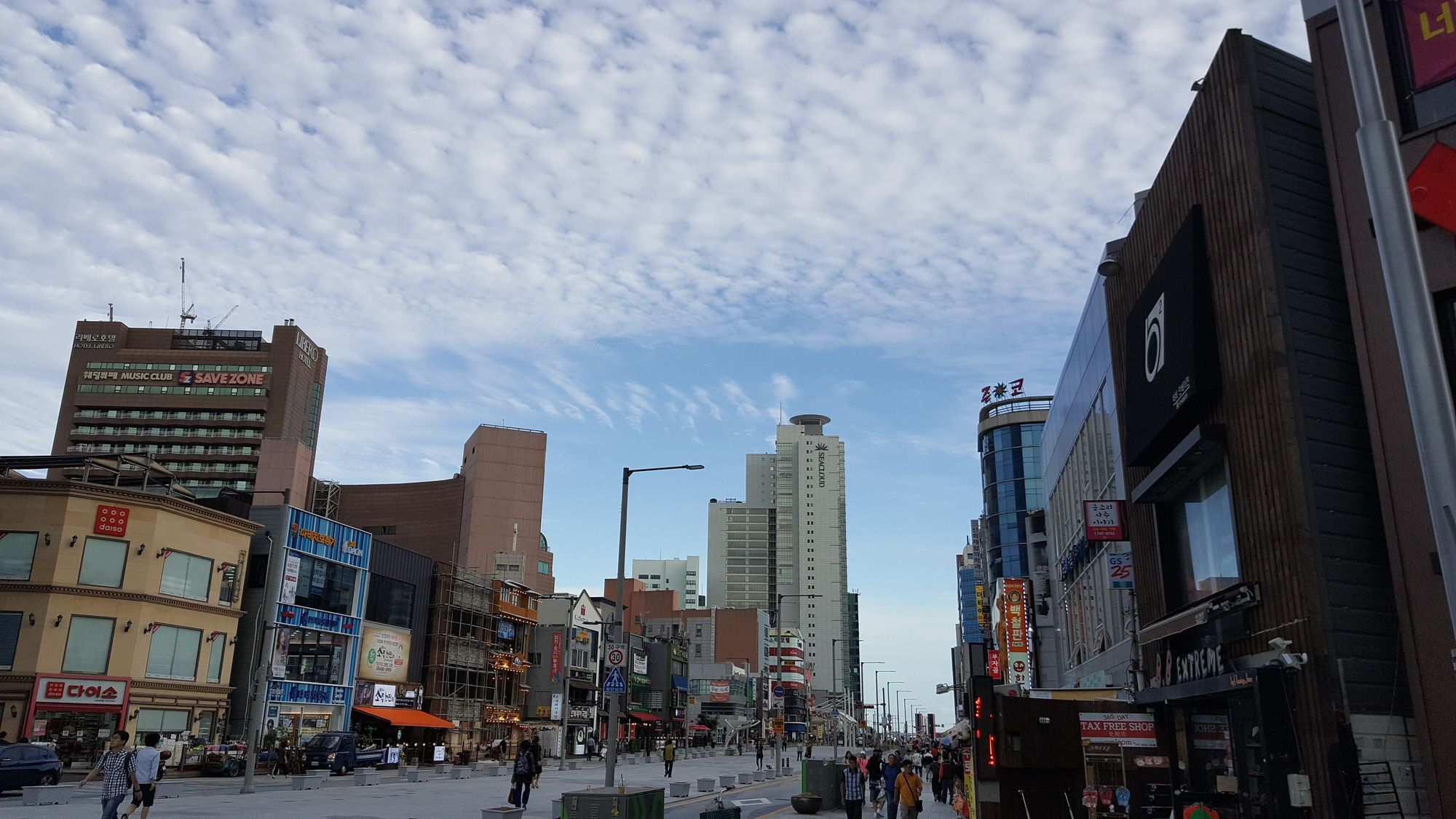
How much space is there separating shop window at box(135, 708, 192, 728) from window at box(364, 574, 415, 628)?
599 inches

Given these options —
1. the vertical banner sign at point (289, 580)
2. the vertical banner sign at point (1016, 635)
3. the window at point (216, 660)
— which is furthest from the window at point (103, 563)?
the vertical banner sign at point (1016, 635)

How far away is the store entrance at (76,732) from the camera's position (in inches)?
1521

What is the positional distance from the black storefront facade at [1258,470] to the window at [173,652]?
40.5 m

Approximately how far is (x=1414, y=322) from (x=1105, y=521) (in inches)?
854

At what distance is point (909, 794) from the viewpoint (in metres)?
22.2

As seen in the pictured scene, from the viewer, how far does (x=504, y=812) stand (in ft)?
68.4

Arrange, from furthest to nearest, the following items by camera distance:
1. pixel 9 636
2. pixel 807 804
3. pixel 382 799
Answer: pixel 9 636 → pixel 382 799 → pixel 807 804

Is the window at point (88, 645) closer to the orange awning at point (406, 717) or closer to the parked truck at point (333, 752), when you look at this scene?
the parked truck at point (333, 752)

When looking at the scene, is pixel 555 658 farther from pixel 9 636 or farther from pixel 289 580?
pixel 9 636

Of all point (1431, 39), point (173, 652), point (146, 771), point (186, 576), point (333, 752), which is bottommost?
point (333, 752)

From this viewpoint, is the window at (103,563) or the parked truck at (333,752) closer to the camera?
the window at (103,563)

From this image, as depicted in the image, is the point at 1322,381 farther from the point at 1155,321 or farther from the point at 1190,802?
the point at 1190,802

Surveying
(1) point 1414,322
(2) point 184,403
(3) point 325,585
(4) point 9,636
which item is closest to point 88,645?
(4) point 9,636

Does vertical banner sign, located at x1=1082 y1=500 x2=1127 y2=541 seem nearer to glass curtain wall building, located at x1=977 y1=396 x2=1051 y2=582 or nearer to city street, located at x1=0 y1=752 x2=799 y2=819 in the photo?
city street, located at x1=0 y1=752 x2=799 y2=819
